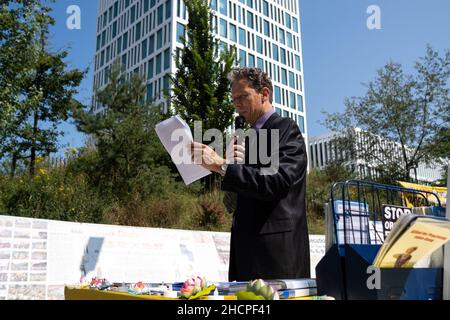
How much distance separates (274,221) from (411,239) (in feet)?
2.25

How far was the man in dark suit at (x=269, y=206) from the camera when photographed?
1229 mm

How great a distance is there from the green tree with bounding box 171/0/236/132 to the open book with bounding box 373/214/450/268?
10.7m

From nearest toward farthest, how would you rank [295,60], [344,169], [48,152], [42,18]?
1. [42,18]
2. [48,152]
3. [344,169]
4. [295,60]

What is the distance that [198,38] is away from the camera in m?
12.6

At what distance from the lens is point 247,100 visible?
1.60 m

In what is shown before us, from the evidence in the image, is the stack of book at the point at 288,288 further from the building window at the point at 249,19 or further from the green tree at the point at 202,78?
the building window at the point at 249,19

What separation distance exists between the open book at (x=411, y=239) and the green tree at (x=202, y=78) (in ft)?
35.2

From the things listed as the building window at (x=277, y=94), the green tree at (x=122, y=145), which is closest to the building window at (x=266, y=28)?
the building window at (x=277, y=94)

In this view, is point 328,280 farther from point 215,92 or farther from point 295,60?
point 295,60

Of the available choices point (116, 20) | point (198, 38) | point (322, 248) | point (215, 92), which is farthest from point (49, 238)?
point (116, 20)

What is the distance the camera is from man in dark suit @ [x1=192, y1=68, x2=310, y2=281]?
123cm

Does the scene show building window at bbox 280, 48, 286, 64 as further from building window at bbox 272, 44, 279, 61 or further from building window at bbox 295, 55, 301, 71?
building window at bbox 295, 55, 301, 71

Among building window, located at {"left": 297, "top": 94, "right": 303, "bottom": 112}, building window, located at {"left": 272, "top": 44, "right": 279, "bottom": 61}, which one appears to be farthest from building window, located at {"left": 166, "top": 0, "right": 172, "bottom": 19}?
building window, located at {"left": 297, "top": 94, "right": 303, "bottom": 112}

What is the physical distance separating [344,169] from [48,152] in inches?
429
